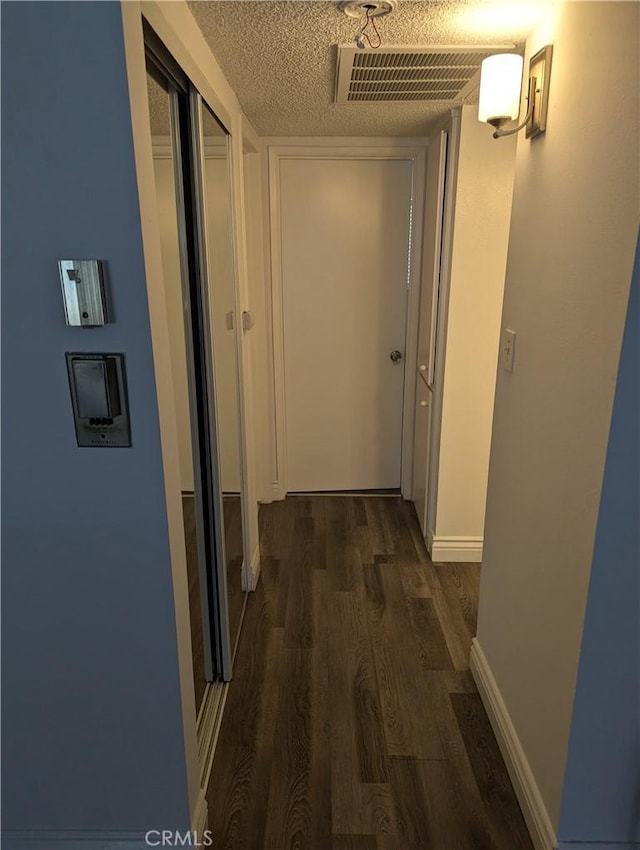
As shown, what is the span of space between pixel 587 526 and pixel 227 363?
1.40 m

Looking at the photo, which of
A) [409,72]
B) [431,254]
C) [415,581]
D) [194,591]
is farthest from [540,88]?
[415,581]

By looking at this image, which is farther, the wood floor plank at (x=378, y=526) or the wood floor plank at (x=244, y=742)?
the wood floor plank at (x=378, y=526)

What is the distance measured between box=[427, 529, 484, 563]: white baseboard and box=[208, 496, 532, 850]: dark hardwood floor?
58 millimetres

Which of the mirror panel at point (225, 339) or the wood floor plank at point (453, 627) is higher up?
the mirror panel at point (225, 339)

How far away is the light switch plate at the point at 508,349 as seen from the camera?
1748mm

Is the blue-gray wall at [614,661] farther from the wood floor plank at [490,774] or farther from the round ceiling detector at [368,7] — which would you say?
the round ceiling detector at [368,7]

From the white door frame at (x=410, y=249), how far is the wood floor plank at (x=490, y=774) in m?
1.79

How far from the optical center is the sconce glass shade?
1.55m

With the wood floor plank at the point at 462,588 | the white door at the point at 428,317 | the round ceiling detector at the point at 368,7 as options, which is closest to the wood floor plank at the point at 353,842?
the wood floor plank at the point at 462,588

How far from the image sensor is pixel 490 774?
173cm

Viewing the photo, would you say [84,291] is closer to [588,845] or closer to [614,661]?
[614,661]

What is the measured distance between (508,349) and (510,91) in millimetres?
718

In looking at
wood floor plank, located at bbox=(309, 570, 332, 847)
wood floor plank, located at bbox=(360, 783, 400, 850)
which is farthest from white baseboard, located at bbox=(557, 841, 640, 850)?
wood floor plank, located at bbox=(309, 570, 332, 847)

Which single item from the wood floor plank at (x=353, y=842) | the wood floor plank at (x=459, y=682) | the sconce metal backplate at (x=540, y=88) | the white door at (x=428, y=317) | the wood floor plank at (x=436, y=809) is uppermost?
the sconce metal backplate at (x=540, y=88)
